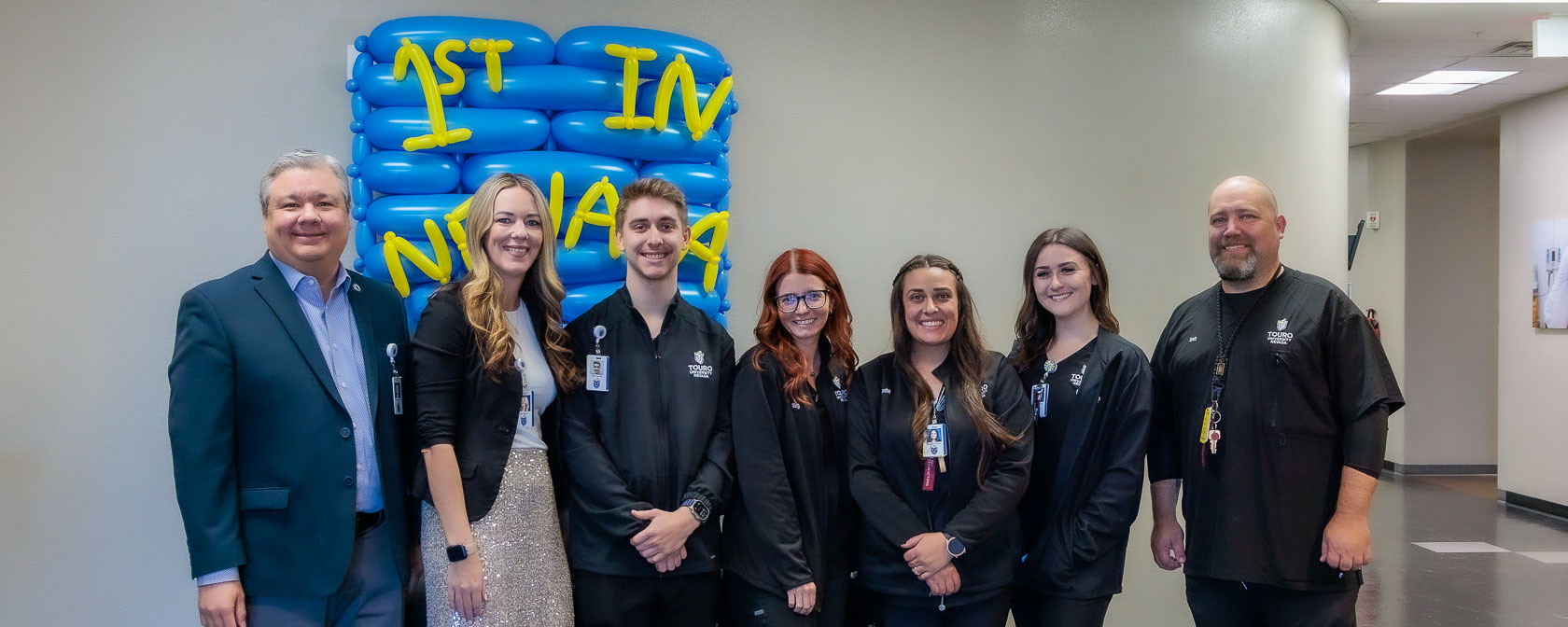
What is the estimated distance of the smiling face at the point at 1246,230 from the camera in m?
2.58

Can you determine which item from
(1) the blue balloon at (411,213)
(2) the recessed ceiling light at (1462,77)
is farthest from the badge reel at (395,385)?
(2) the recessed ceiling light at (1462,77)

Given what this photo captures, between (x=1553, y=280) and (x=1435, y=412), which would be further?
(x=1435, y=412)

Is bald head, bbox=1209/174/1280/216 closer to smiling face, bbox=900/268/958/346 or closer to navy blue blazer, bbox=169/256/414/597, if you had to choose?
smiling face, bbox=900/268/958/346

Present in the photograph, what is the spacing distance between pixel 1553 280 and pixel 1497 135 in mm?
2368

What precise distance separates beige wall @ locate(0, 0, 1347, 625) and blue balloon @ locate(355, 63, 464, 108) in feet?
1.21

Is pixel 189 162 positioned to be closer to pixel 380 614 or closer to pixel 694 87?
pixel 694 87

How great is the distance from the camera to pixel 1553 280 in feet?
21.9

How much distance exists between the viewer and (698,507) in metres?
2.28

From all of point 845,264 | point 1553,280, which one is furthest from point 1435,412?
point 845,264

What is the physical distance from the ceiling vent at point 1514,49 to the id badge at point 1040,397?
5182 mm

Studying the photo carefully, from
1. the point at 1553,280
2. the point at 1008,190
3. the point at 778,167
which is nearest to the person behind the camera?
the point at 778,167

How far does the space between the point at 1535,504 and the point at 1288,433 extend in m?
6.25

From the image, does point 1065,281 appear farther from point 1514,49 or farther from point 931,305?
point 1514,49

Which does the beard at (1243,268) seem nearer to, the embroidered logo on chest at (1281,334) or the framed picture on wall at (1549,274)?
the embroidered logo on chest at (1281,334)
